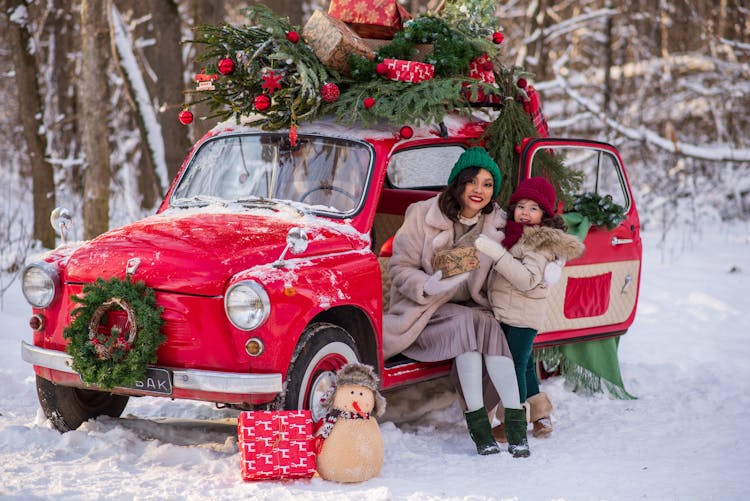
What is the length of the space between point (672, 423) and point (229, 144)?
3.46m

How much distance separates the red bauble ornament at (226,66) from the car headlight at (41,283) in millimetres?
1655

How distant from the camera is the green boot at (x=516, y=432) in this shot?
5199 mm

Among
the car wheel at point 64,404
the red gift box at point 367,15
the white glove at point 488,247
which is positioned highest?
the red gift box at point 367,15

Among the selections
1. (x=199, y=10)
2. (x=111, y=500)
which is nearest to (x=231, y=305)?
(x=111, y=500)

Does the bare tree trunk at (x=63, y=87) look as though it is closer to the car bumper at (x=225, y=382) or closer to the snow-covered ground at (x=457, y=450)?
the snow-covered ground at (x=457, y=450)

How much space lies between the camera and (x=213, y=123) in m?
10.1

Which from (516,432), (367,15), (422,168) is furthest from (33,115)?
(516,432)

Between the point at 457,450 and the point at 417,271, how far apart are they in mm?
1079

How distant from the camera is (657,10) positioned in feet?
63.9

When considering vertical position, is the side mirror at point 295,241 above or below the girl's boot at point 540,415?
above

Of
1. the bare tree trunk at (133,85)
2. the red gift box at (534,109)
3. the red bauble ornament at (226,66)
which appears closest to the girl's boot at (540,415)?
the red gift box at (534,109)

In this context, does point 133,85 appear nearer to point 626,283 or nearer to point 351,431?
point 626,283

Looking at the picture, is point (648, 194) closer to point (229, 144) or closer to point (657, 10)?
point (657, 10)

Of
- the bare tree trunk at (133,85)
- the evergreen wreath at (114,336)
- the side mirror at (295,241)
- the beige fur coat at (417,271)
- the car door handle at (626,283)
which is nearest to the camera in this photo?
the evergreen wreath at (114,336)
